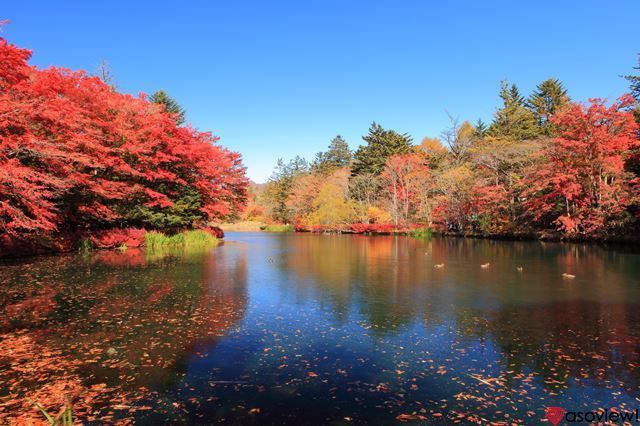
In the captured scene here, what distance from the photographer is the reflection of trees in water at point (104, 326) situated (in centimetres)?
472

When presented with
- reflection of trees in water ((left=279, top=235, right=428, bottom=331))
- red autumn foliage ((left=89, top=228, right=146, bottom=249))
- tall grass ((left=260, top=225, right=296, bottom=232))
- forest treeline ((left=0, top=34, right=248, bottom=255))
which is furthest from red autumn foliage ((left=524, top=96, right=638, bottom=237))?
tall grass ((left=260, top=225, right=296, bottom=232))

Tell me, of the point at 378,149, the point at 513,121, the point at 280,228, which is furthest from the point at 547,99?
the point at 280,228

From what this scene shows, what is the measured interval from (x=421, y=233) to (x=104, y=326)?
3449 cm

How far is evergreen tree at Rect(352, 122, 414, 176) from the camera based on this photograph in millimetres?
51625

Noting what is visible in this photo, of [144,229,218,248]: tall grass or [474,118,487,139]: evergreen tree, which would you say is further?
[474,118,487,139]: evergreen tree

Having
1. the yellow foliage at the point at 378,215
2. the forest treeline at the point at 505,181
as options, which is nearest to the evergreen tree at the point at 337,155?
the forest treeline at the point at 505,181

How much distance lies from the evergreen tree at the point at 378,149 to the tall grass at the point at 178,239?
1136 inches

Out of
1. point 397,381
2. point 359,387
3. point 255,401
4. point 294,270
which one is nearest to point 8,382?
point 255,401

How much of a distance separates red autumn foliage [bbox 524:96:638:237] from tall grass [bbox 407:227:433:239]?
1223 centimetres

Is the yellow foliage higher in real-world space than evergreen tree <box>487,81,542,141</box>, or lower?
lower

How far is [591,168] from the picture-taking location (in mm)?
24938

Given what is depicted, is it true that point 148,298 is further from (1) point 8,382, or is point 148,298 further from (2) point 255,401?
(2) point 255,401

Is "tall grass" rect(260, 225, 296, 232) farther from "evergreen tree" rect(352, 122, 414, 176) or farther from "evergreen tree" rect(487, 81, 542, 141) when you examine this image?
"evergreen tree" rect(487, 81, 542, 141)

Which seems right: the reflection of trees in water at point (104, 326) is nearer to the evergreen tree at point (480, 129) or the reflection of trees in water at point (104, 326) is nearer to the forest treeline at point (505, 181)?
the forest treeline at point (505, 181)
